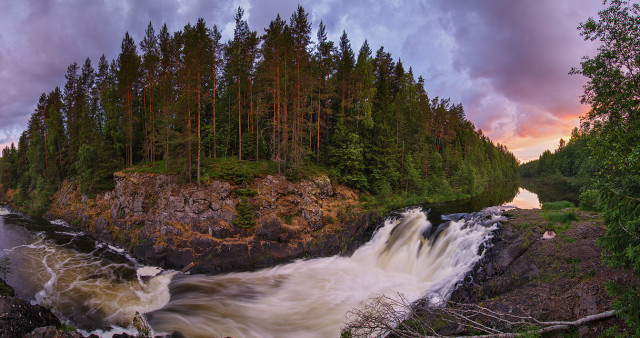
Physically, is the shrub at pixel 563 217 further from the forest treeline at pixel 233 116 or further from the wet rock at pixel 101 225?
the wet rock at pixel 101 225

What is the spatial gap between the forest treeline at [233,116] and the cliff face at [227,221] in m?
2.17

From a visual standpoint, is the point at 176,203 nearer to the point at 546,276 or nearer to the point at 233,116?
the point at 233,116

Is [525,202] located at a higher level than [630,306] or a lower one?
higher

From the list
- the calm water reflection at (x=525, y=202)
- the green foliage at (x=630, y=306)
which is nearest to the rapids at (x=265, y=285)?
the green foliage at (x=630, y=306)

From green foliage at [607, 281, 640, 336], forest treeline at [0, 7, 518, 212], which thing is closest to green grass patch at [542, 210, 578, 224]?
green foliage at [607, 281, 640, 336]

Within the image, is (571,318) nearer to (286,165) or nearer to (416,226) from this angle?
(416,226)

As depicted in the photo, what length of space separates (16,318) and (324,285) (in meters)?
12.2

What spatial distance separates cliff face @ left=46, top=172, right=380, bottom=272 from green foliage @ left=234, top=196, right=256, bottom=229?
0.08 meters

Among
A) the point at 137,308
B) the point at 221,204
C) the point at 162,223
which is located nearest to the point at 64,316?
the point at 137,308

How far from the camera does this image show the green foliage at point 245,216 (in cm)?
1916

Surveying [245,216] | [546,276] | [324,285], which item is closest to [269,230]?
[245,216]

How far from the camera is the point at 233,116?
31047mm

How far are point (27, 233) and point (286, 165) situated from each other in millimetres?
29207

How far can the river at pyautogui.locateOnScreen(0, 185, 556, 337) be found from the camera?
12.0 meters
